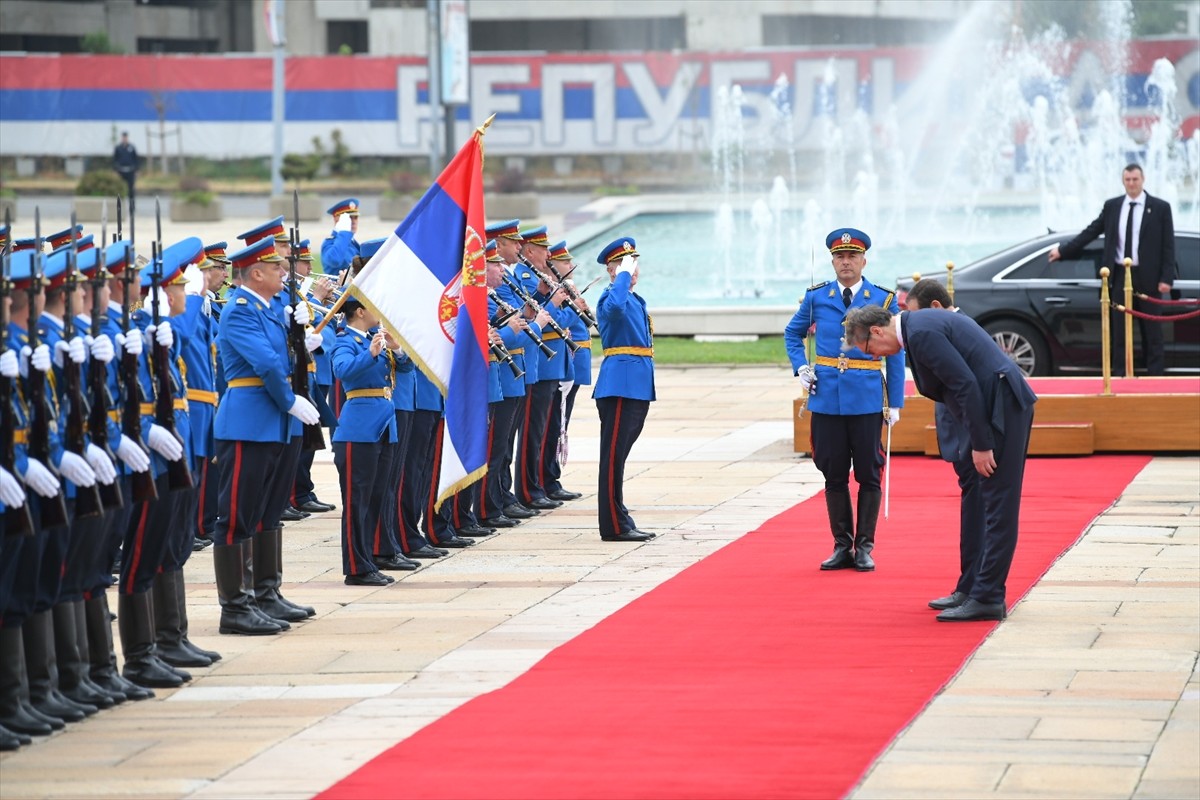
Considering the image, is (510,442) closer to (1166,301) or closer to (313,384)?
(313,384)

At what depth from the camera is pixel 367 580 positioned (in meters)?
10.8

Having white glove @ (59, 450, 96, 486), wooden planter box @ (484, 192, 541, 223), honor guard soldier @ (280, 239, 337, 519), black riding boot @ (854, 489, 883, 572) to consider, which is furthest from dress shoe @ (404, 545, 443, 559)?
wooden planter box @ (484, 192, 541, 223)

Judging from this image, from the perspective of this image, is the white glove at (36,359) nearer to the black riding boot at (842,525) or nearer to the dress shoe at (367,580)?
the dress shoe at (367,580)

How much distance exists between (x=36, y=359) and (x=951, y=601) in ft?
14.2

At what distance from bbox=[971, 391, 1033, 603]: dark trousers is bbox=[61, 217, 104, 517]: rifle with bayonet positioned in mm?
3960

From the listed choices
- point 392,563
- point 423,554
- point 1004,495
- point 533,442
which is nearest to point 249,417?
point 392,563

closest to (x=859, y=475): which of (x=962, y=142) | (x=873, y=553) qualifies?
(x=873, y=553)

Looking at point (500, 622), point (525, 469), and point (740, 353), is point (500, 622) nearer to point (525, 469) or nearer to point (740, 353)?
point (525, 469)

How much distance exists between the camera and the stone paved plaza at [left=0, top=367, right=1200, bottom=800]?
6988 millimetres

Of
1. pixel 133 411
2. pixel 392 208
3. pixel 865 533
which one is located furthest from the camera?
pixel 392 208

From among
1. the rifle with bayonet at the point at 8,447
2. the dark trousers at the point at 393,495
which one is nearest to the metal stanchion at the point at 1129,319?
the dark trousers at the point at 393,495

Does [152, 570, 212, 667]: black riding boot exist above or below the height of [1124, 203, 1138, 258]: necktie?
below

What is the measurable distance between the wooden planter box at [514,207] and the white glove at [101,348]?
32573mm

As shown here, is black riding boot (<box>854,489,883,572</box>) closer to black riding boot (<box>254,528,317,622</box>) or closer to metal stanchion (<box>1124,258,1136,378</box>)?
A: black riding boot (<box>254,528,317,622</box>)
